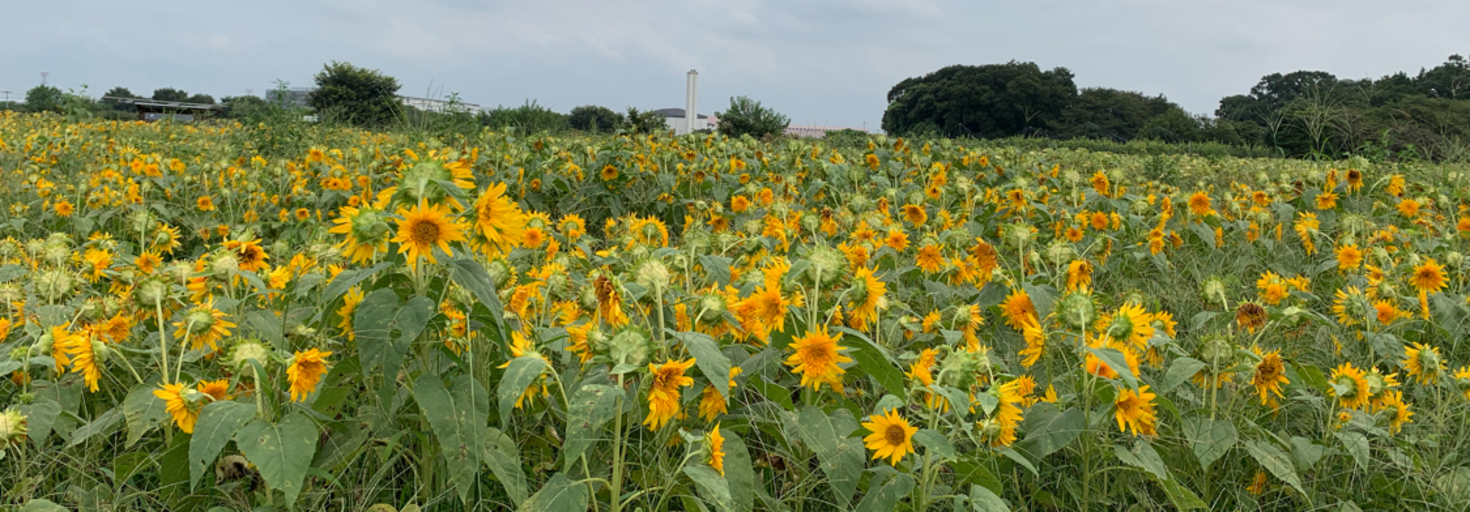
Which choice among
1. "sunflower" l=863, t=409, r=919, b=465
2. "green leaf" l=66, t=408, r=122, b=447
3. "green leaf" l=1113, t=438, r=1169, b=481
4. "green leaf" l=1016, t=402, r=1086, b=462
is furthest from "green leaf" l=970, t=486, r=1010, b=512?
"green leaf" l=66, t=408, r=122, b=447

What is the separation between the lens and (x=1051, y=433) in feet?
5.12

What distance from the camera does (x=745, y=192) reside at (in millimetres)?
4098

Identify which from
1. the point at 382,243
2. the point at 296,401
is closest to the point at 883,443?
the point at 382,243

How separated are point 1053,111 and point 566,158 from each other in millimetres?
44085

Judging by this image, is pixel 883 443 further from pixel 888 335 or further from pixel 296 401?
pixel 296 401

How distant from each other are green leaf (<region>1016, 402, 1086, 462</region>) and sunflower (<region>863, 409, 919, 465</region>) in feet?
1.07

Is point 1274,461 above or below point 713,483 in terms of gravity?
below

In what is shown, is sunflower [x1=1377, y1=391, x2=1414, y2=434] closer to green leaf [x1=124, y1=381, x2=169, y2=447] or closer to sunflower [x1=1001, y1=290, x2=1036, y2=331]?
sunflower [x1=1001, y1=290, x2=1036, y2=331]

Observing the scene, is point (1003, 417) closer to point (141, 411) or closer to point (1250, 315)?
point (1250, 315)

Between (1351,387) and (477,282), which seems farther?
(1351,387)

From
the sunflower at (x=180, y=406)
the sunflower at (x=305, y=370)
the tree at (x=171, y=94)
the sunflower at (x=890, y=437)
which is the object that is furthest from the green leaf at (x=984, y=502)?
the tree at (x=171, y=94)

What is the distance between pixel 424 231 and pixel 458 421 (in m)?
0.31

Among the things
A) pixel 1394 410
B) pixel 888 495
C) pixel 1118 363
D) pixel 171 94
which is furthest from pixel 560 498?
pixel 171 94

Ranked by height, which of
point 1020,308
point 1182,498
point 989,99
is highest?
point 989,99
